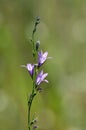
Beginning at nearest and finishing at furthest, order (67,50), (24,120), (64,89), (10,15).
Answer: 1. (24,120)
2. (64,89)
3. (10,15)
4. (67,50)

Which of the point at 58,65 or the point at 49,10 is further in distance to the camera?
the point at 49,10

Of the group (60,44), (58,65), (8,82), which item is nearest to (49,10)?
(60,44)

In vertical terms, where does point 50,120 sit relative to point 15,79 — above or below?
below

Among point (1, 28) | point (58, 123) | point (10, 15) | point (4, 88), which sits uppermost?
point (10, 15)

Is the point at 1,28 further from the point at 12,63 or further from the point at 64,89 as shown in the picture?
the point at 64,89

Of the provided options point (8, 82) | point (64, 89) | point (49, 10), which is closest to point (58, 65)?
point (64, 89)

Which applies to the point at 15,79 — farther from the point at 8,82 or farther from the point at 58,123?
the point at 58,123

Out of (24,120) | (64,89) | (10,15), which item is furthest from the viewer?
(10,15)
